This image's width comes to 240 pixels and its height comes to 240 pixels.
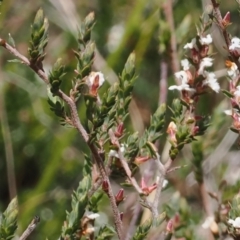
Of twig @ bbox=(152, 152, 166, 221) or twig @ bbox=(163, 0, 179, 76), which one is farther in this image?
twig @ bbox=(163, 0, 179, 76)

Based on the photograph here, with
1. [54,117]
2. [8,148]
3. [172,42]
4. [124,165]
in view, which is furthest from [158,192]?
[54,117]

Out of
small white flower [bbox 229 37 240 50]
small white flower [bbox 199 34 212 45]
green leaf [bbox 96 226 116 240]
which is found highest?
small white flower [bbox 229 37 240 50]

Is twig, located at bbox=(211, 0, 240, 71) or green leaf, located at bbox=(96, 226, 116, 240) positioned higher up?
twig, located at bbox=(211, 0, 240, 71)

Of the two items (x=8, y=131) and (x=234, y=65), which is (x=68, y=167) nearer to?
(x=8, y=131)

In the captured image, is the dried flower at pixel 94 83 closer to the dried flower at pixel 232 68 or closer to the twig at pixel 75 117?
the twig at pixel 75 117

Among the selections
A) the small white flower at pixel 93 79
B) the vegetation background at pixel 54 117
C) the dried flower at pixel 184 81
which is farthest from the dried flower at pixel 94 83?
the vegetation background at pixel 54 117

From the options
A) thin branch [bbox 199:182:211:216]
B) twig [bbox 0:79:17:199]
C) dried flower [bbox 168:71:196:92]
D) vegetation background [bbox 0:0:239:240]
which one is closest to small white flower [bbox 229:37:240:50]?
dried flower [bbox 168:71:196:92]

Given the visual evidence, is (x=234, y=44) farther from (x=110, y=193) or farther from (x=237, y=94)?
(x=110, y=193)

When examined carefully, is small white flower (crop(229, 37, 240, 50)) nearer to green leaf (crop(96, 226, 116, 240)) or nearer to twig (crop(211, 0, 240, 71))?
twig (crop(211, 0, 240, 71))
